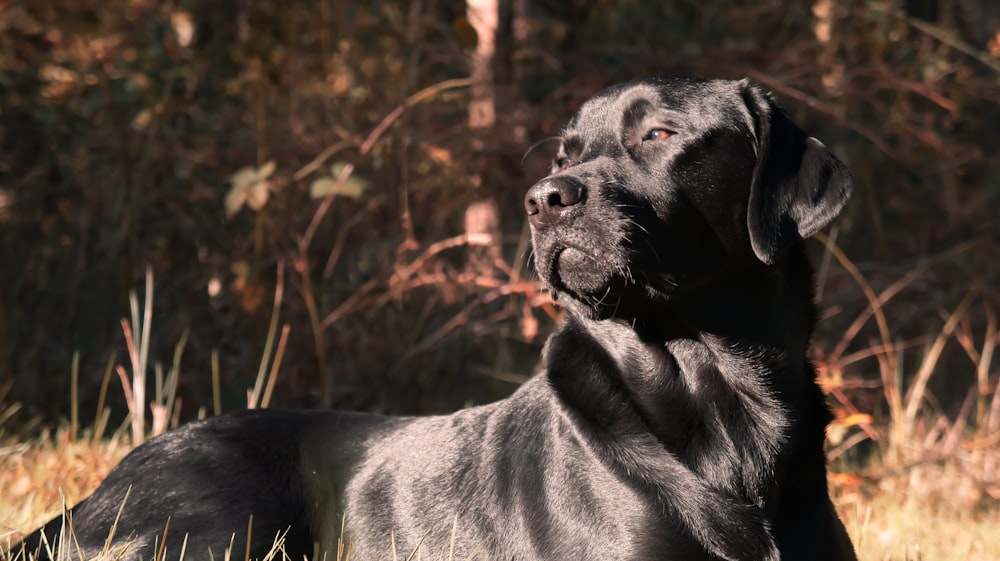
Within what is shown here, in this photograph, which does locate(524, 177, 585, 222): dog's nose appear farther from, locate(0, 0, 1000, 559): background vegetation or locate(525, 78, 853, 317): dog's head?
locate(0, 0, 1000, 559): background vegetation

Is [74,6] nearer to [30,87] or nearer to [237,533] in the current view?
[30,87]

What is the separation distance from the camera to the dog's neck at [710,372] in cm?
303

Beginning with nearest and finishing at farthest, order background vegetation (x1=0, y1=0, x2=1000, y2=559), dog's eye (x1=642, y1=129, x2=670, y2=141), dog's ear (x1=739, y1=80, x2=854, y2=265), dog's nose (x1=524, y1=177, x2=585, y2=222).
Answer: dog's nose (x1=524, y1=177, x2=585, y2=222) < dog's ear (x1=739, y1=80, x2=854, y2=265) < dog's eye (x1=642, y1=129, x2=670, y2=141) < background vegetation (x1=0, y1=0, x2=1000, y2=559)

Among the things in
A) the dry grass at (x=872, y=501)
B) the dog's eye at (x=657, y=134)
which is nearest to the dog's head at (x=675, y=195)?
the dog's eye at (x=657, y=134)

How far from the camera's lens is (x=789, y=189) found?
10.1 ft

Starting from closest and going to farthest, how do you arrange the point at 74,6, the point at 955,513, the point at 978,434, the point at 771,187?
the point at 771,187, the point at 955,513, the point at 978,434, the point at 74,6

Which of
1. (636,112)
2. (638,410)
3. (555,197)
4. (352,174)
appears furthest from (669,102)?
(352,174)

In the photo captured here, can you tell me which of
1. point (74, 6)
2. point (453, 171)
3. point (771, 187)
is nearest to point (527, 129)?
point (453, 171)

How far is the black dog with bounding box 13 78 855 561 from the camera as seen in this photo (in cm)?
291

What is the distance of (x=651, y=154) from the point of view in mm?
3131

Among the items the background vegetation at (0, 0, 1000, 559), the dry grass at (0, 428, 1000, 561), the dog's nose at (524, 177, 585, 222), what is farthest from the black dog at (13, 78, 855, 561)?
the background vegetation at (0, 0, 1000, 559)

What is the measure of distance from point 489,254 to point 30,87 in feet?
9.35

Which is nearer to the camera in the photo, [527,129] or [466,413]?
[466,413]

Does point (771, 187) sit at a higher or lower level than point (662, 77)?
lower
